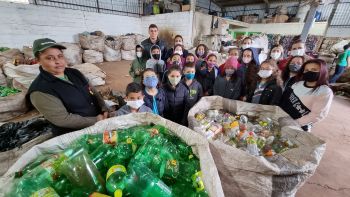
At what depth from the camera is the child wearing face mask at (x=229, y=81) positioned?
7.29ft

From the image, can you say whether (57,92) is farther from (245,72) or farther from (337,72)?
(337,72)

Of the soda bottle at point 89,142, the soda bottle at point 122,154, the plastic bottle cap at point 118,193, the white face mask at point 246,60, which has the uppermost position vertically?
the white face mask at point 246,60

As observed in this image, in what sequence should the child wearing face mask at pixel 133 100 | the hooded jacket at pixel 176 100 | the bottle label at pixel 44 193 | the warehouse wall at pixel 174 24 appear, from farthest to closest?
the warehouse wall at pixel 174 24, the hooded jacket at pixel 176 100, the child wearing face mask at pixel 133 100, the bottle label at pixel 44 193

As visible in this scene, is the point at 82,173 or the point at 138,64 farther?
the point at 138,64

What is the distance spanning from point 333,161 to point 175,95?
2.59m

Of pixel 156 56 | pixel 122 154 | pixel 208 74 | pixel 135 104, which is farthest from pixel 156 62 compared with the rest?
pixel 122 154

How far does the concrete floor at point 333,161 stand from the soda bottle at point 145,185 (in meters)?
1.90

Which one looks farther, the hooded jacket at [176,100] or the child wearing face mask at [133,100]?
the hooded jacket at [176,100]

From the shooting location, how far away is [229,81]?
227 centimetres

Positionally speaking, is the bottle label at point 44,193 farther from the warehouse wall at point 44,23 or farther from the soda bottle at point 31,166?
the warehouse wall at point 44,23

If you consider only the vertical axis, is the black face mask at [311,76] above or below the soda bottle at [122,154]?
above

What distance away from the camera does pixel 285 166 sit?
1.02 meters

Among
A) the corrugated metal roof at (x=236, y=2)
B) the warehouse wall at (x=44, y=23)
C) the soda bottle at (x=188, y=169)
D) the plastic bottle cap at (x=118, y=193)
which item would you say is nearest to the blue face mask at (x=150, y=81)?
the soda bottle at (x=188, y=169)

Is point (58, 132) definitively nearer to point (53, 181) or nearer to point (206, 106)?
point (53, 181)
